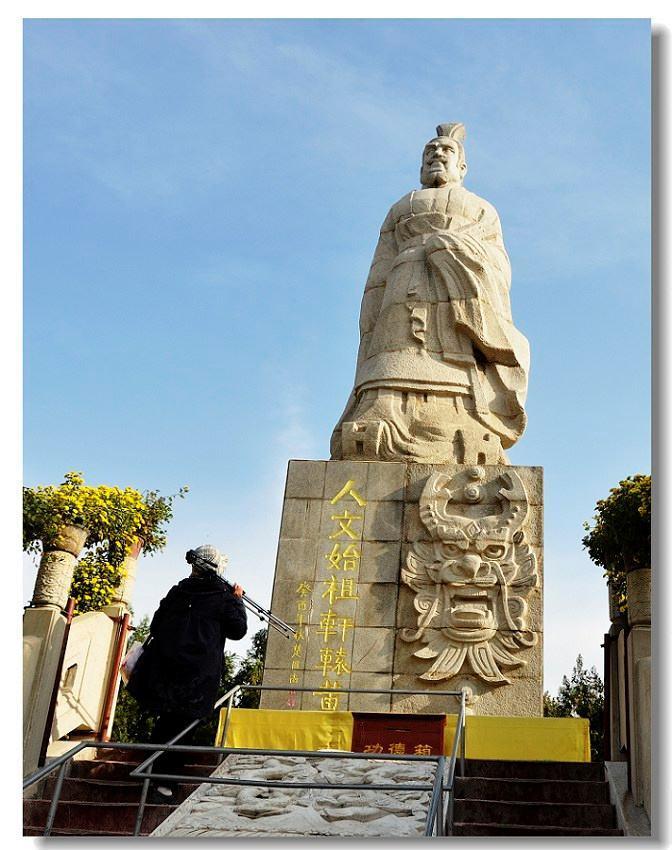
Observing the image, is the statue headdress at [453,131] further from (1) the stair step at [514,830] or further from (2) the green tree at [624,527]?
(1) the stair step at [514,830]

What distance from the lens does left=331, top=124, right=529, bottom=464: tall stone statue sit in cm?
876

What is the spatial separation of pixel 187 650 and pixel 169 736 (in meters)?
0.49

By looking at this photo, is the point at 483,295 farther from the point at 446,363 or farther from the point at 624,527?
the point at 624,527

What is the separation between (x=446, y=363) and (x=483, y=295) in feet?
2.55

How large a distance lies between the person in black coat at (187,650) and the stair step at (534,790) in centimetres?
146

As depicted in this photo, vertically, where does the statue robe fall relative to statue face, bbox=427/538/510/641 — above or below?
above

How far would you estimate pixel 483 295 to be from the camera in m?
9.51

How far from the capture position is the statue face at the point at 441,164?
10.7 m

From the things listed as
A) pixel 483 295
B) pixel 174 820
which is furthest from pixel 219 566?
pixel 483 295

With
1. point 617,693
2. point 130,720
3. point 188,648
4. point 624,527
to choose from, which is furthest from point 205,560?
point 130,720

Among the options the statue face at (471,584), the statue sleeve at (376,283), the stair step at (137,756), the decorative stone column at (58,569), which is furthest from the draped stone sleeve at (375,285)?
the stair step at (137,756)

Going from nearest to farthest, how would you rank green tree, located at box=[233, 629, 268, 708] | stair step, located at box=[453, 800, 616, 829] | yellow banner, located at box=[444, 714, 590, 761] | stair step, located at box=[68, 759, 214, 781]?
stair step, located at box=[453, 800, 616, 829]
stair step, located at box=[68, 759, 214, 781]
yellow banner, located at box=[444, 714, 590, 761]
green tree, located at box=[233, 629, 268, 708]

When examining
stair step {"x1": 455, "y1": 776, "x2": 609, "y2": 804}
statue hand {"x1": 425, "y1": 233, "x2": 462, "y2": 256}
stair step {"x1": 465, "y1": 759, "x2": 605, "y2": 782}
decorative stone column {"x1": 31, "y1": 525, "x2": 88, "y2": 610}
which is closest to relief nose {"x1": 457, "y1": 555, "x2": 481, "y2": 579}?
stair step {"x1": 465, "y1": 759, "x2": 605, "y2": 782}

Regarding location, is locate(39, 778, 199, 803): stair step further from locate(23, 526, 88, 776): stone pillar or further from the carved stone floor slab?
locate(23, 526, 88, 776): stone pillar
